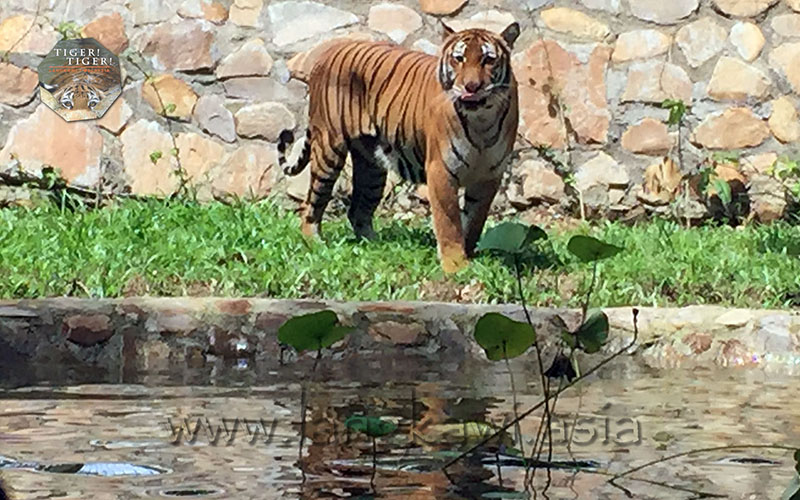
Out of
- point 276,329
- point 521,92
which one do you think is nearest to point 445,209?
point 276,329

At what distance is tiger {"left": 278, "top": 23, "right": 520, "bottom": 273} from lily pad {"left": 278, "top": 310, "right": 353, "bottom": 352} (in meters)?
2.79

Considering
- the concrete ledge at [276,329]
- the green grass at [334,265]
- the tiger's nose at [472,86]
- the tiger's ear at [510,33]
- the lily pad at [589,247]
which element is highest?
the tiger's ear at [510,33]

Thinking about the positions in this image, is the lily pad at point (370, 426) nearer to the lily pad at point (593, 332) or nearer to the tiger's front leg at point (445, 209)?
the lily pad at point (593, 332)

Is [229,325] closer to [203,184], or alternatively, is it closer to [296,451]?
[296,451]

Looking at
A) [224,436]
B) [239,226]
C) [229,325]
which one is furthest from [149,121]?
[224,436]

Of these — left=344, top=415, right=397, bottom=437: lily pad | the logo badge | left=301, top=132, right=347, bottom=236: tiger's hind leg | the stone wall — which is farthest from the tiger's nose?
left=344, top=415, right=397, bottom=437: lily pad

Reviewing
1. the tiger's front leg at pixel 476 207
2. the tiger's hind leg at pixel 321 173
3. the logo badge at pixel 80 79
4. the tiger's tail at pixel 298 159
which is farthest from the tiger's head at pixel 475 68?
the logo badge at pixel 80 79

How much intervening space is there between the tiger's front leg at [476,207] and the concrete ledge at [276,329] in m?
1.43

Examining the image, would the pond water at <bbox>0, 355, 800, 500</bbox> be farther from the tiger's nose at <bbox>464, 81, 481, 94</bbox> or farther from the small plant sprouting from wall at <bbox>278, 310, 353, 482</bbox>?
the tiger's nose at <bbox>464, 81, 481, 94</bbox>

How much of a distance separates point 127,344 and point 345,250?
1543mm

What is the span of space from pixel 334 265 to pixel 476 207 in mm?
798

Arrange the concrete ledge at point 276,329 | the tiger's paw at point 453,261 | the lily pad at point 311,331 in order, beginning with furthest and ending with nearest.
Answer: the tiger's paw at point 453,261 < the concrete ledge at point 276,329 < the lily pad at point 311,331

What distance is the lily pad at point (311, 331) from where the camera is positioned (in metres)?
2.51

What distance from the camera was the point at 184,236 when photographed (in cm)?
598
